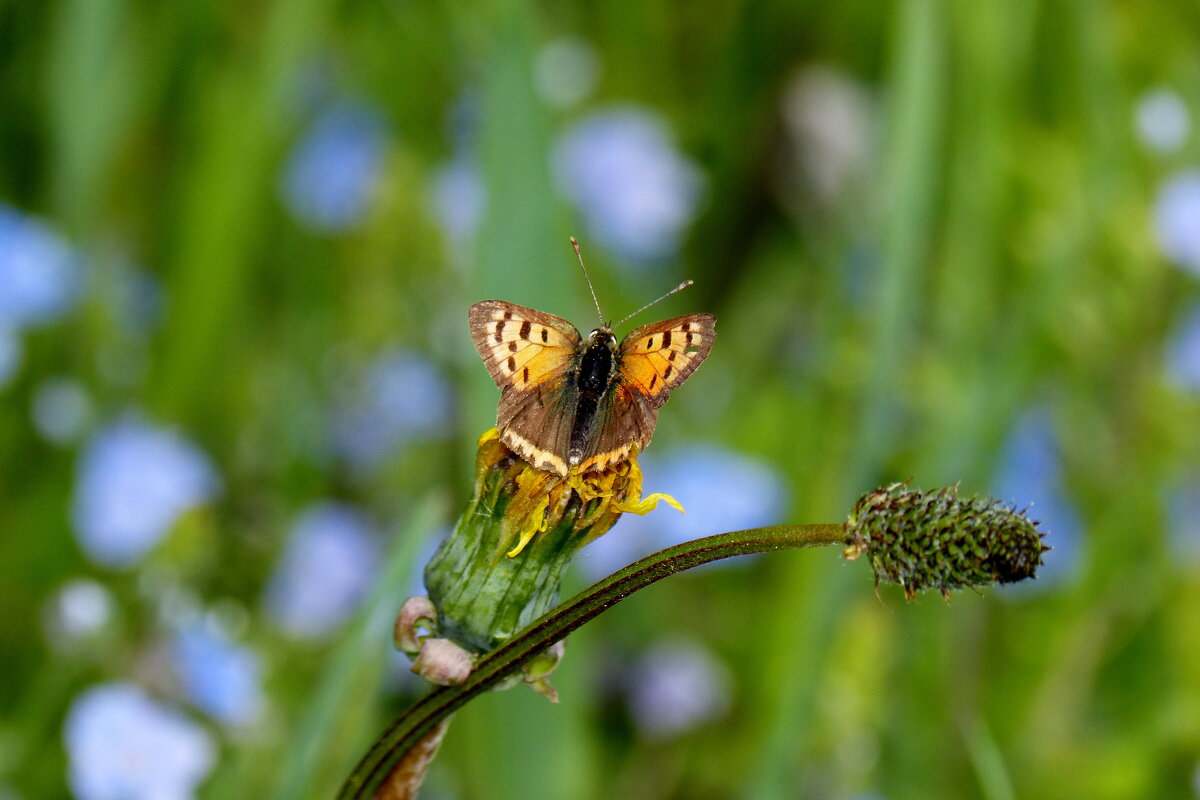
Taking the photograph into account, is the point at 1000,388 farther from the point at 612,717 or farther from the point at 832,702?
the point at 612,717

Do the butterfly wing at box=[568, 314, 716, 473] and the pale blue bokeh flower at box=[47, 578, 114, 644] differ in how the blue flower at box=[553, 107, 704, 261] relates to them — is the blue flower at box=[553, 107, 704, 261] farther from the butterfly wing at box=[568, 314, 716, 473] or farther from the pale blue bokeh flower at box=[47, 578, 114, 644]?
the butterfly wing at box=[568, 314, 716, 473]

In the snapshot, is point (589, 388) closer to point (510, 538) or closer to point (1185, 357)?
point (510, 538)

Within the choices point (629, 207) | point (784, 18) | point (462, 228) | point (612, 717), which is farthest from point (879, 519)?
point (784, 18)

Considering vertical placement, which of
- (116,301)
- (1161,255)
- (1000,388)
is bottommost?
(1000,388)

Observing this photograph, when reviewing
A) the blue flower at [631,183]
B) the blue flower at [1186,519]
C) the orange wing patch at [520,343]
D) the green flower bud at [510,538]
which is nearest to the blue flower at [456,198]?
the blue flower at [631,183]

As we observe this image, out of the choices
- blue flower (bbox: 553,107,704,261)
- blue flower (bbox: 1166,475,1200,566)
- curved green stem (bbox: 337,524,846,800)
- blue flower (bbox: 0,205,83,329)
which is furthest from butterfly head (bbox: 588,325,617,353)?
blue flower (bbox: 553,107,704,261)

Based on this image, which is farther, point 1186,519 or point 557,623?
point 1186,519

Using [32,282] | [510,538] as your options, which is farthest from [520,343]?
[32,282]
